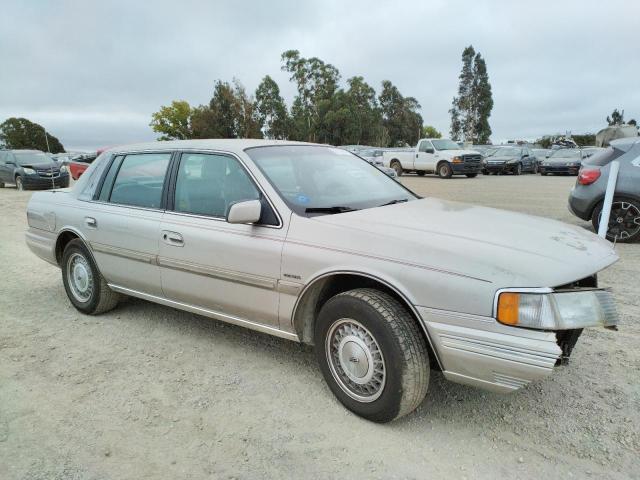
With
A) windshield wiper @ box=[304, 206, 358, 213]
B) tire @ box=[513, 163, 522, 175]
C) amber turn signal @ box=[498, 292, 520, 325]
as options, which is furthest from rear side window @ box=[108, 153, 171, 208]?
tire @ box=[513, 163, 522, 175]

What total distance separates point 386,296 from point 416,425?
0.77 metres

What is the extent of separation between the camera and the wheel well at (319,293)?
2862 millimetres

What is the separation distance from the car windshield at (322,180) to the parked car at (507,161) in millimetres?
25350

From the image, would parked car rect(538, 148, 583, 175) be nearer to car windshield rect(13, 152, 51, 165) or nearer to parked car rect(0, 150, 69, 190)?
parked car rect(0, 150, 69, 190)

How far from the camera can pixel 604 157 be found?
7.54 metres

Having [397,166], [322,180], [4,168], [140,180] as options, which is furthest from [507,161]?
[140,180]

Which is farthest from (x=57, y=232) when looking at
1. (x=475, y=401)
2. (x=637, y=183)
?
(x=637, y=183)

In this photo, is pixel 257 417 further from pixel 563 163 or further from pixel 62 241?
pixel 563 163

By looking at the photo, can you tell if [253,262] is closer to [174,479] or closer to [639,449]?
[174,479]

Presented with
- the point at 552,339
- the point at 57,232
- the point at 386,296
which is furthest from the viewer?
the point at 57,232

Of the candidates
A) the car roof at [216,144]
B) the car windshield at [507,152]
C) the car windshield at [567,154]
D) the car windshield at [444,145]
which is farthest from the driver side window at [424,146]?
the car roof at [216,144]

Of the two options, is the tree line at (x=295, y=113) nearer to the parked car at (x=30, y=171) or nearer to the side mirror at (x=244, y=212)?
the parked car at (x=30, y=171)

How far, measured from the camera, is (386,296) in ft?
8.80

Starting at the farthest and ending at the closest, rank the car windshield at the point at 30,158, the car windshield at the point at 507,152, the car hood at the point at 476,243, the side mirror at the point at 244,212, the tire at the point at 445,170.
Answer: the car windshield at the point at 507,152 < the tire at the point at 445,170 < the car windshield at the point at 30,158 < the side mirror at the point at 244,212 < the car hood at the point at 476,243
